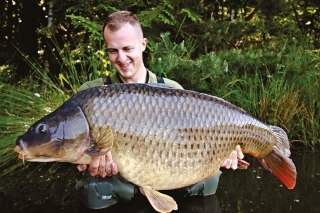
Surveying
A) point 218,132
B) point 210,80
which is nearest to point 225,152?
point 218,132

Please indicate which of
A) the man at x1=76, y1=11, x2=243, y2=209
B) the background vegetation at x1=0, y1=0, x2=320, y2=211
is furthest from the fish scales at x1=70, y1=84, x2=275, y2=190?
the background vegetation at x1=0, y1=0, x2=320, y2=211

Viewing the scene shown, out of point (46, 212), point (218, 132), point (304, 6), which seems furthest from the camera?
point (304, 6)

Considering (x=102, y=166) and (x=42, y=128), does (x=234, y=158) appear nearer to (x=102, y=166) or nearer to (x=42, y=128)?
(x=102, y=166)

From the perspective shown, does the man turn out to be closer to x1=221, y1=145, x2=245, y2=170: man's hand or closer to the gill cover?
x1=221, y1=145, x2=245, y2=170: man's hand

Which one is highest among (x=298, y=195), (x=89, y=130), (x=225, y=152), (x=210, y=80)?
(x=89, y=130)

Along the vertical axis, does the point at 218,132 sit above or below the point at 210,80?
above

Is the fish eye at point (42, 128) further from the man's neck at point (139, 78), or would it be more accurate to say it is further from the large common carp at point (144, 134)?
the man's neck at point (139, 78)

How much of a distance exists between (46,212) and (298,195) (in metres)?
1.64

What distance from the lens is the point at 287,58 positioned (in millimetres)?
4648

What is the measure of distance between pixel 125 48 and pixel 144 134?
77 cm

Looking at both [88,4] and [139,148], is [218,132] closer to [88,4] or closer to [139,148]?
[139,148]

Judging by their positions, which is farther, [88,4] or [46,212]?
[88,4]

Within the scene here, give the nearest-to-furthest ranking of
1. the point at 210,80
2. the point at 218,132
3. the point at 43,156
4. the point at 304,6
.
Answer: the point at 43,156
the point at 218,132
the point at 210,80
the point at 304,6

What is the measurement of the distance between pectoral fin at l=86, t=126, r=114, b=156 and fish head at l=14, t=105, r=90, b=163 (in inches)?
1.0
